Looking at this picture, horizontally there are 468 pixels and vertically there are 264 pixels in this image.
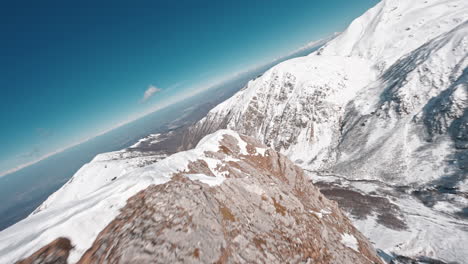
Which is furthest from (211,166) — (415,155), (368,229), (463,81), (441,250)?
(463,81)

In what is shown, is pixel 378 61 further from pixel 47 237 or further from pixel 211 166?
pixel 47 237

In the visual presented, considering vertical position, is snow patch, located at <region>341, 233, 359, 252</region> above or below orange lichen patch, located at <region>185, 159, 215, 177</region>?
below

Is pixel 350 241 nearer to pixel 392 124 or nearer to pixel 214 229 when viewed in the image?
pixel 214 229

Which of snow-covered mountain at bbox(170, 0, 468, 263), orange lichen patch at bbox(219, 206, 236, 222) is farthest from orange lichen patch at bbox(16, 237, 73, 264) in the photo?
snow-covered mountain at bbox(170, 0, 468, 263)

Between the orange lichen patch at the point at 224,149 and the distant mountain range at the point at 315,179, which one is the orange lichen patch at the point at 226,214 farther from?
the orange lichen patch at the point at 224,149

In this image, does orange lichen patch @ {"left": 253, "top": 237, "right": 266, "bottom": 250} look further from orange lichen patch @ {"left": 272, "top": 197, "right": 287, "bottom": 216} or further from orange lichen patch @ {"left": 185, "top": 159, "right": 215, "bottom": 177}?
orange lichen patch @ {"left": 185, "top": 159, "right": 215, "bottom": 177}

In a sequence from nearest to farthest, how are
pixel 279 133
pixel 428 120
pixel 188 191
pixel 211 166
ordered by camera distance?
pixel 188 191, pixel 211 166, pixel 428 120, pixel 279 133

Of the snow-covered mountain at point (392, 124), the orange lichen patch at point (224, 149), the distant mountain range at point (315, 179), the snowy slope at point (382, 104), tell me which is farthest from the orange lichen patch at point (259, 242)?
the snowy slope at point (382, 104)
